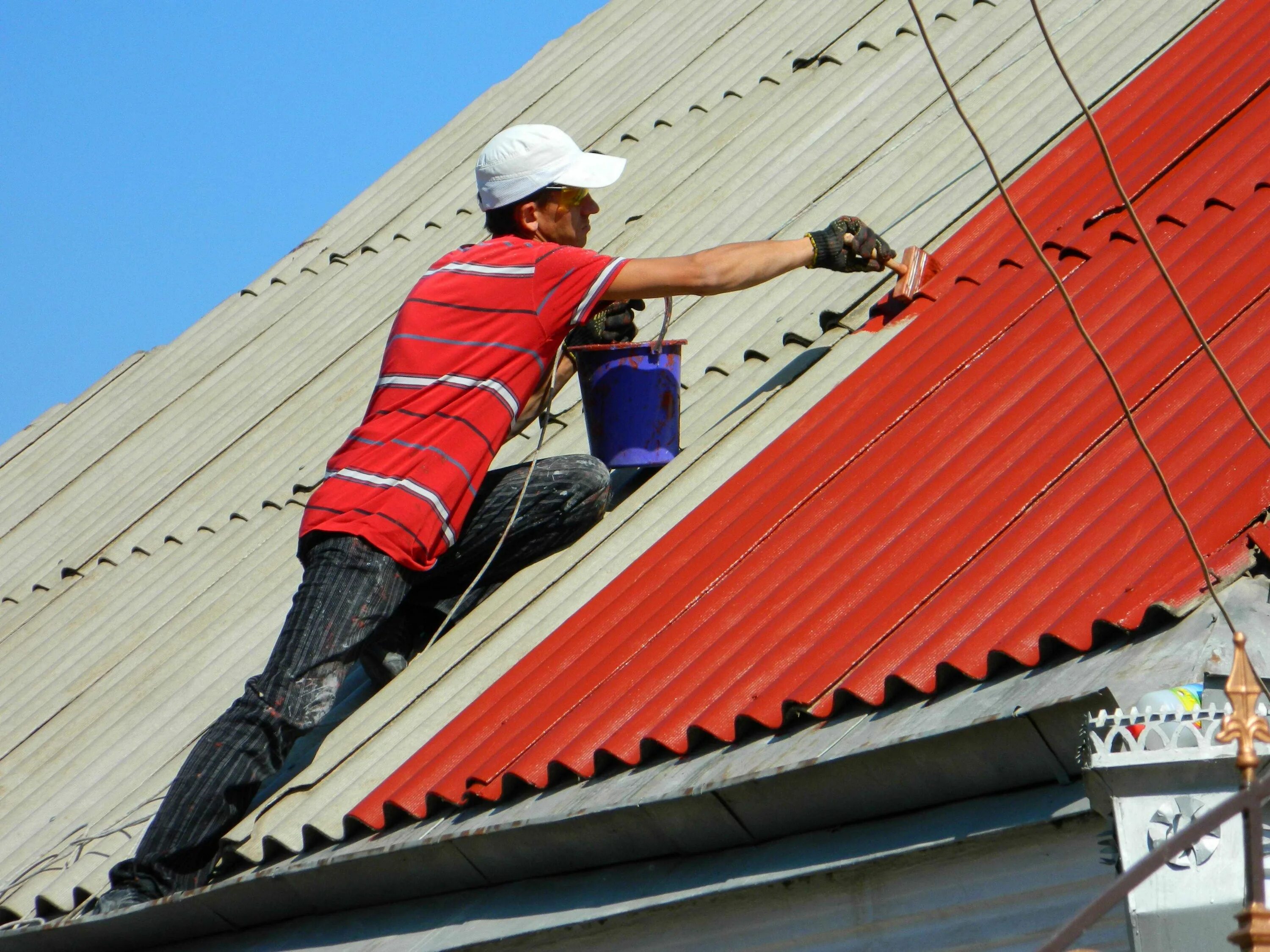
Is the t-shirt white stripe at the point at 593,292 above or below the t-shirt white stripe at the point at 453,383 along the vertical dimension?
above

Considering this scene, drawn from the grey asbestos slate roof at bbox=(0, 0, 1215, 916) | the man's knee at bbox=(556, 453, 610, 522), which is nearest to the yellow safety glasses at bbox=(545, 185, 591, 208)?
the man's knee at bbox=(556, 453, 610, 522)

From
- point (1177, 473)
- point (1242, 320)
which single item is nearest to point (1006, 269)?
point (1242, 320)

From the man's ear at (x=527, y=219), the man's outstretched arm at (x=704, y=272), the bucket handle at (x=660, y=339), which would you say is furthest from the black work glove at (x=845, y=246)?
the man's ear at (x=527, y=219)

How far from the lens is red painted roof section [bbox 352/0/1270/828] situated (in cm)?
332

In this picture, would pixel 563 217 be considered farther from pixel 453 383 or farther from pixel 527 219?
pixel 453 383

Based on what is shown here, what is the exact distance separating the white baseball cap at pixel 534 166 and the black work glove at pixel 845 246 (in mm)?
588

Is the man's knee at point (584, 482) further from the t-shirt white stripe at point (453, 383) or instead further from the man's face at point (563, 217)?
the man's face at point (563, 217)

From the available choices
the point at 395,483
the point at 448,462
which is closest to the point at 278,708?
the point at 395,483

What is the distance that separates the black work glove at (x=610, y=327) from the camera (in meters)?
4.88

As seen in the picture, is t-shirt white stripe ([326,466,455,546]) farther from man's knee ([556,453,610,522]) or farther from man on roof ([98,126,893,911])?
man's knee ([556,453,610,522])

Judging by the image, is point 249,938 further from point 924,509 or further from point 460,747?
point 924,509

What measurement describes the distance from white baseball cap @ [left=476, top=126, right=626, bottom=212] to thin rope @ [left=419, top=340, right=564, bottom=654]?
44 cm

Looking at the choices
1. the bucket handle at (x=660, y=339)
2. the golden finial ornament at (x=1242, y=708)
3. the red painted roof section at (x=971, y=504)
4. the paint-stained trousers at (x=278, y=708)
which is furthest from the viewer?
the bucket handle at (x=660, y=339)

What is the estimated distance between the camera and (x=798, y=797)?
3.26 m
